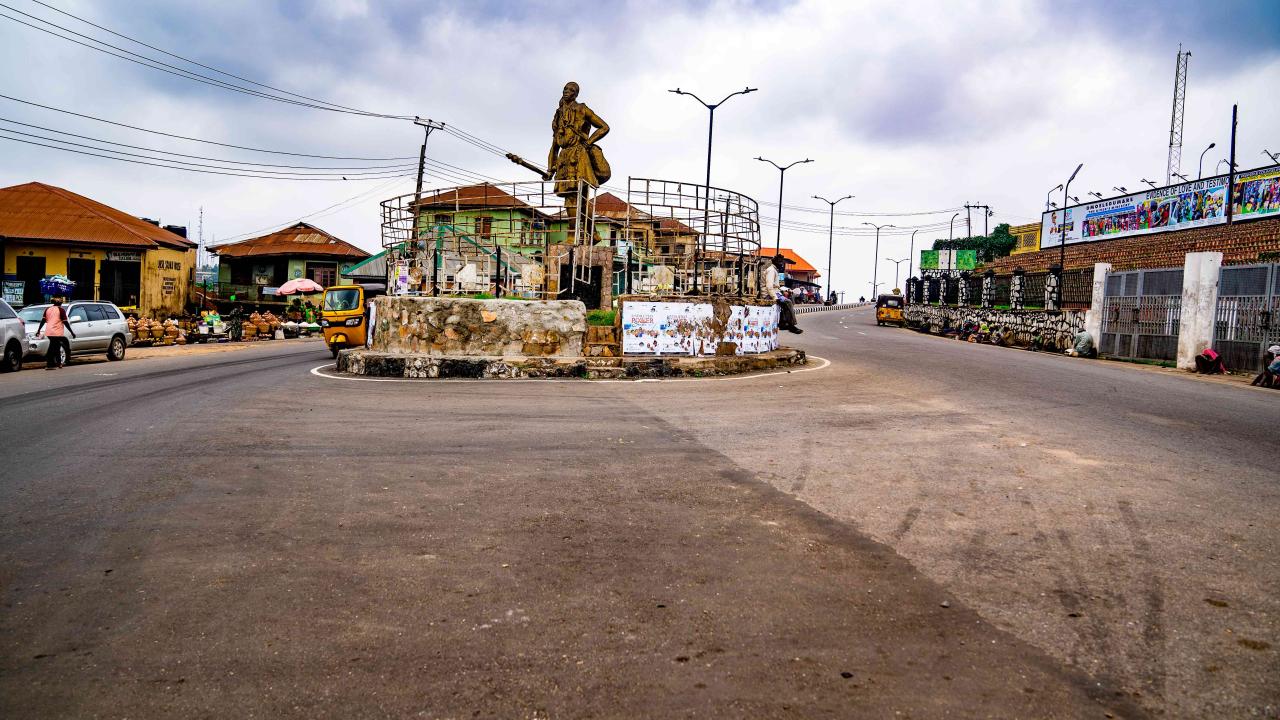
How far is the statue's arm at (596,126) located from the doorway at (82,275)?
26610mm

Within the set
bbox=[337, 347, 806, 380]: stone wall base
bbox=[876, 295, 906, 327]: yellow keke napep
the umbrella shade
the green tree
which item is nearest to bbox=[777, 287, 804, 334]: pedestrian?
bbox=[337, 347, 806, 380]: stone wall base

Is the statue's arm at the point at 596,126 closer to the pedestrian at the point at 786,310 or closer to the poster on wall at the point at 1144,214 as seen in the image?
the pedestrian at the point at 786,310

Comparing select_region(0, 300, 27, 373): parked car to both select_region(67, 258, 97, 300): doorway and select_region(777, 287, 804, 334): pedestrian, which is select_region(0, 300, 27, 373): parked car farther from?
select_region(67, 258, 97, 300): doorway

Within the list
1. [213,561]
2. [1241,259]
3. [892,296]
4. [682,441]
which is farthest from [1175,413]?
[892,296]

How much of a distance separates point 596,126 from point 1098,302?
17040 mm

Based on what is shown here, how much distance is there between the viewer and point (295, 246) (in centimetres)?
4919

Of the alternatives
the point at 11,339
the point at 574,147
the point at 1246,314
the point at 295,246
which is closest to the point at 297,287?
the point at 295,246

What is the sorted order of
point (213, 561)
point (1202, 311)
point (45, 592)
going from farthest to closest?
point (1202, 311) → point (213, 561) → point (45, 592)

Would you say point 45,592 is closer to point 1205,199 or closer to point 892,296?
point 1205,199

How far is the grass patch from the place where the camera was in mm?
14689

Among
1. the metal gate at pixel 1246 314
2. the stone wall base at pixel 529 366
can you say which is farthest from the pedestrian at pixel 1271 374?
the stone wall base at pixel 529 366

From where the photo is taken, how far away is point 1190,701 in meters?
2.70

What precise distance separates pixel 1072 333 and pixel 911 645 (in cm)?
2639

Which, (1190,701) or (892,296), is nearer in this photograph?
(1190,701)
